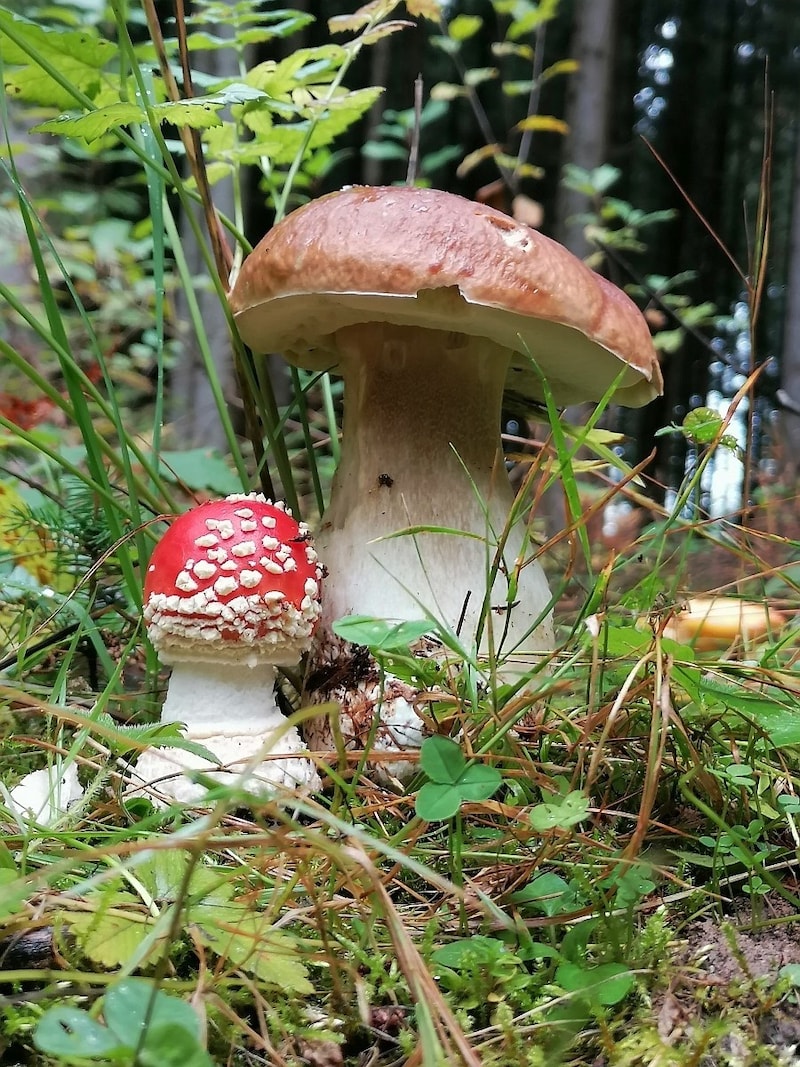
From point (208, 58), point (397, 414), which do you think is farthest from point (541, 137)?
point (397, 414)

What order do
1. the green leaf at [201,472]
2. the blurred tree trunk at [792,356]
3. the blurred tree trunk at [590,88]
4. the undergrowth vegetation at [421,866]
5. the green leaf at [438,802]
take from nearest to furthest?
1. the undergrowth vegetation at [421,866]
2. the green leaf at [438,802]
3. the green leaf at [201,472]
4. the blurred tree trunk at [792,356]
5. the blurred tree trunk at [590,88]

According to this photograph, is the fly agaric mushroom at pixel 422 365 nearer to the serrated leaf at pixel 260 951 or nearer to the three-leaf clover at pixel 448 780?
Result: the three-leaf clover at pixel 448 780

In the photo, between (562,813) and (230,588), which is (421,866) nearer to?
(562,813)

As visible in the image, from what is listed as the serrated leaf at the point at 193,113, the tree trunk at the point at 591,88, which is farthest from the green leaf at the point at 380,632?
the tree trunk at the point at 591,88

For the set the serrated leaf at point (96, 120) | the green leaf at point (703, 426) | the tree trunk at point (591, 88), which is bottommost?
the green leaf at point (703, 426)

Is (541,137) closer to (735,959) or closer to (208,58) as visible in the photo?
(208,58)

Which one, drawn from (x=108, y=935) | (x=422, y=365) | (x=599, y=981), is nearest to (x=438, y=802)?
(x=599, y=981)
